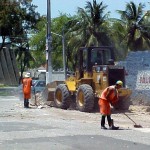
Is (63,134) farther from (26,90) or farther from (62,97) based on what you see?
(26,90)

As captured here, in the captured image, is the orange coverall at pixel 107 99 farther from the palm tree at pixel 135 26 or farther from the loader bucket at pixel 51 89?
the palm tree at pixel 135 26

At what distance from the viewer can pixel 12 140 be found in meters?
12.8

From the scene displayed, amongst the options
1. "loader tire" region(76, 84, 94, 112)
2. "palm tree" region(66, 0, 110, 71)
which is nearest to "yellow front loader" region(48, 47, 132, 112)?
"loader tire" region(76, 84, 94, 112)

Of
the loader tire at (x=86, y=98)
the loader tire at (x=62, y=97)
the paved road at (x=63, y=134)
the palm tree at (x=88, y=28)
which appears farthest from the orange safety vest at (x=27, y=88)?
the palm tree at (x=88, y=28)

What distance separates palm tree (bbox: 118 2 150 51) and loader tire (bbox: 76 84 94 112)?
33.5 meters

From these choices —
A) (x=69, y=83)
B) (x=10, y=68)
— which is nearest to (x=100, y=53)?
(x=69, y=83)

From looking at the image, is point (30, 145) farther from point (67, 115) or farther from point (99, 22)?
point (99, 22)

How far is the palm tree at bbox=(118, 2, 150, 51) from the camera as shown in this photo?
55500mm

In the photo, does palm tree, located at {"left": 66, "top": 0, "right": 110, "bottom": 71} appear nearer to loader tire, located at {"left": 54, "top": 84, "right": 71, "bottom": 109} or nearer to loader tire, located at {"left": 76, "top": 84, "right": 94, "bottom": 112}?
loader tire, located at {"left": 54, "top": 84, "right": 71, "bottom": 109}

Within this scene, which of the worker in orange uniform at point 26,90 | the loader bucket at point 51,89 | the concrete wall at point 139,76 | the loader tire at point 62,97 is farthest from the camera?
the loader bucket at point 51,89

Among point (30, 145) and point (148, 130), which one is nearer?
point (30, 145)

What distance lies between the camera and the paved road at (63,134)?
1197 centimetres

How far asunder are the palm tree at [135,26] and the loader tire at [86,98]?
3345 cm

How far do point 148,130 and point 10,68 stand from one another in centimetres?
5796
